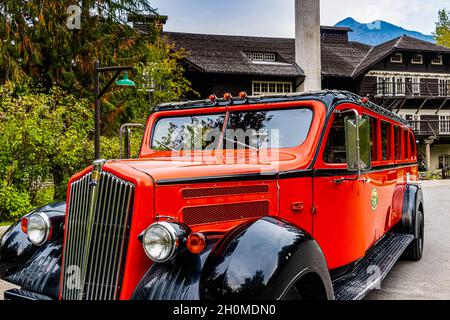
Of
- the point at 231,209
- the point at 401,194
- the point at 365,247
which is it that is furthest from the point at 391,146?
the point at 231,209

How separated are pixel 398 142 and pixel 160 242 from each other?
5671 millimetres

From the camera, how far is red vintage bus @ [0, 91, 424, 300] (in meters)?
3.24

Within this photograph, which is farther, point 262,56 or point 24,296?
point 262,56

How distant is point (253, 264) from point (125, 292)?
3.08ft

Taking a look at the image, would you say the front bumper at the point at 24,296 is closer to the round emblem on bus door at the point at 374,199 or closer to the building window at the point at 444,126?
the round emblem on bus door at the point at 374,199

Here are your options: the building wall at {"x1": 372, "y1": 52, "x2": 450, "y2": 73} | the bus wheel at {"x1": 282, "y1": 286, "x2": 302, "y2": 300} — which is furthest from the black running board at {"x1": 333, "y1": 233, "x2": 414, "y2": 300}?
the building wall at {"x1": 372, "y1": 52, "x2": 450, "y2": 73}

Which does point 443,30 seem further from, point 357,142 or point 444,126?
point 357,142

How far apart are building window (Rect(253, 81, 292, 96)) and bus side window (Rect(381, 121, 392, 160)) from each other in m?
27.5

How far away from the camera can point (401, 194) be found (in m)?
7.59

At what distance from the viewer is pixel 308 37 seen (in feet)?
95.0

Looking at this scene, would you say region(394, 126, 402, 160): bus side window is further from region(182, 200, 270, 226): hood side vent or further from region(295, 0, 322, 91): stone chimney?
region(295, 0, 322, 91): stone chimney

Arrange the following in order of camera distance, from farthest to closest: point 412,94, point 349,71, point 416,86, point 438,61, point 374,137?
point 438,61, point 416,86, point 412,94, point 349,71, point 374,137

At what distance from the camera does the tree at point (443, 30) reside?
170ft

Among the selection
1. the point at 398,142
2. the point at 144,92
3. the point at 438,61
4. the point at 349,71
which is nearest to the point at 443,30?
the point at 438,61
